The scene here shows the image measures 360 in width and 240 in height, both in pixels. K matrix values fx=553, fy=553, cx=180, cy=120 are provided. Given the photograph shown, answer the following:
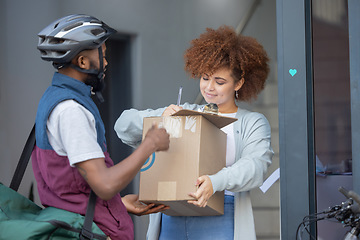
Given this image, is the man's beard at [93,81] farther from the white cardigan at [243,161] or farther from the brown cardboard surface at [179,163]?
the white cardigan at [243,161]

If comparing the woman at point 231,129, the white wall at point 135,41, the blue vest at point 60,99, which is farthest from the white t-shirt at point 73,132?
the white wall at point 135,41

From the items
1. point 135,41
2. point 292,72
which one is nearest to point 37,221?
point 292,72

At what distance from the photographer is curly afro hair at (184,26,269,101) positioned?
273cm

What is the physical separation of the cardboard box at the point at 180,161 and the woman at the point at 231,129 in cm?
15

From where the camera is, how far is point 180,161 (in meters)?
2.28

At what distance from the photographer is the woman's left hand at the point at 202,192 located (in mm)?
2227

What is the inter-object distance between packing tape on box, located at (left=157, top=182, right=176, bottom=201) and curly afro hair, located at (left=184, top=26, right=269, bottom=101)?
695 millimetres

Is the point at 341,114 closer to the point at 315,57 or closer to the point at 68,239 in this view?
the point at 315,57

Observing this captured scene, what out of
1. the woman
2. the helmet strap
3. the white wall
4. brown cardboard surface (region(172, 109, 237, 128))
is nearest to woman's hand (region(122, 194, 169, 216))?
the woman

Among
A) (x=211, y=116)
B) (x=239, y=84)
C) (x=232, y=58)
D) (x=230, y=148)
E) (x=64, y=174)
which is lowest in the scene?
(x=64, y=174)

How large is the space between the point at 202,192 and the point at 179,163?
15cm

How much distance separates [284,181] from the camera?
8.82ft

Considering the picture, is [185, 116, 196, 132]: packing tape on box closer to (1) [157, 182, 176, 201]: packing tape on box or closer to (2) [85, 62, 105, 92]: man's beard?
(1) [157, 182, 176, 201]: packing tape on box

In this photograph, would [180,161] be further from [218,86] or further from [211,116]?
[218,86]
